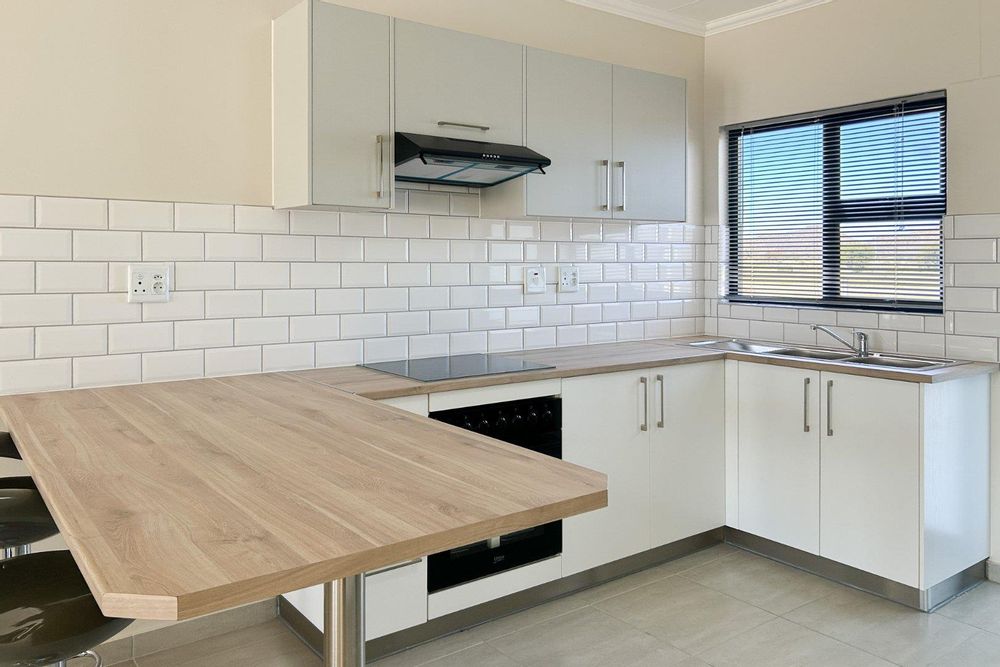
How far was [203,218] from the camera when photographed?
2.76 metres

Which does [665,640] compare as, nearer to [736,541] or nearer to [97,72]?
[736,541]

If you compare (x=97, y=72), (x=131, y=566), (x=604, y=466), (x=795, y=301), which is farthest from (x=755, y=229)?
(x=131, y=566)

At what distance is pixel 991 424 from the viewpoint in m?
3.21

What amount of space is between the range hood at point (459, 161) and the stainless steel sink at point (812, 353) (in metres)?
1.46

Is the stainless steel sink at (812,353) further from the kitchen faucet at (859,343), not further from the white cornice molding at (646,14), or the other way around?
the white cornice molding at (646,14)

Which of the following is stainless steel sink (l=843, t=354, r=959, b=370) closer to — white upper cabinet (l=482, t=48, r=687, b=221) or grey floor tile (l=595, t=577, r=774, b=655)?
white upper cabinet (l=482, t=48, r=687, b=221)

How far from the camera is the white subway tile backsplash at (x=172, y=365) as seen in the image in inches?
105

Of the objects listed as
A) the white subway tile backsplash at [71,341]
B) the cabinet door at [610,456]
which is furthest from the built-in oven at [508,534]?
the white subway tile backsplash at [71,341]

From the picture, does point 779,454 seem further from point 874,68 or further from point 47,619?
point 47,619

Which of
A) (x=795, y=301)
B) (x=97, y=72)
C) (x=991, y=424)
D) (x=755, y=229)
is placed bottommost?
(x=991, y=424)

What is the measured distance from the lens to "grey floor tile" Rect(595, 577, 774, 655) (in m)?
2.78

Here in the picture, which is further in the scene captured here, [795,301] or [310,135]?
[795,301]

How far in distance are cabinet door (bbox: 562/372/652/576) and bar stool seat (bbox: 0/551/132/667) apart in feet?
6.03

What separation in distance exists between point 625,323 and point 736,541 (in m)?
1.15
